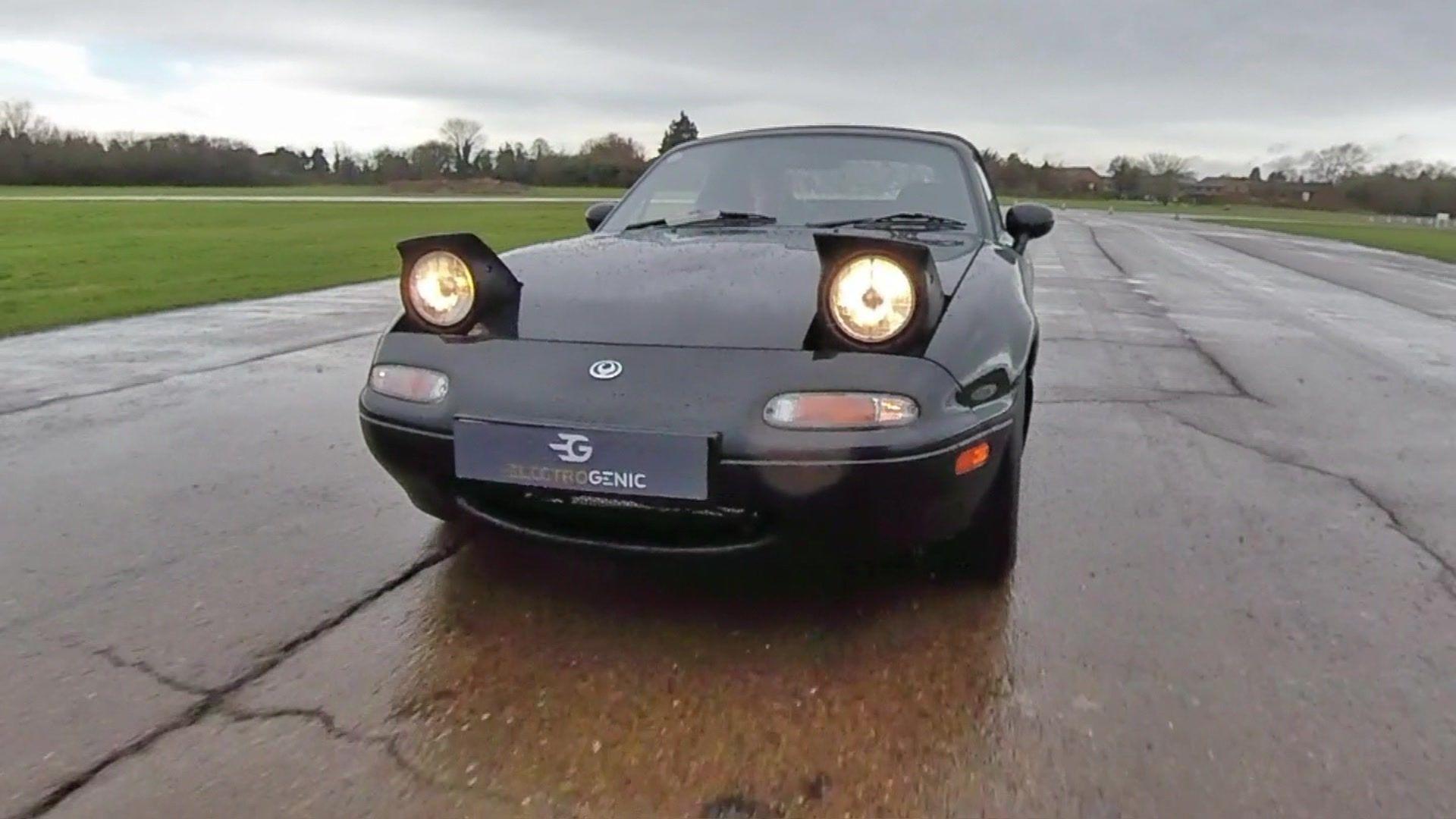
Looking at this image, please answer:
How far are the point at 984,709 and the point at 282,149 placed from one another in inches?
3682

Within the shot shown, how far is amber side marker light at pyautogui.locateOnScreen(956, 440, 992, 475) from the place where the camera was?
2.28 meters

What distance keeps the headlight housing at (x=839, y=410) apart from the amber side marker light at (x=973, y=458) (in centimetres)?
17

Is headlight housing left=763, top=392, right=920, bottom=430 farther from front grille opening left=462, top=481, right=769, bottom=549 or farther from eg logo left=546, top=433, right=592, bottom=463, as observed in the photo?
eg logo left=546, top=433, right=592, bottom=463

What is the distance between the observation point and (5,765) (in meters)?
1.90

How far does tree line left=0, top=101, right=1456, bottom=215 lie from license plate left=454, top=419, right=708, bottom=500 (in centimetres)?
5482

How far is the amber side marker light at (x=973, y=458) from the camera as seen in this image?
2275 mm

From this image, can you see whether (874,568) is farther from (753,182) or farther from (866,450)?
(753,182)

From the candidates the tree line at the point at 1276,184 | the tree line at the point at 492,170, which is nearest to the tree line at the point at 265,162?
the tree line at the point at 492,170

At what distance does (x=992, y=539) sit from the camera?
2746 millimetres

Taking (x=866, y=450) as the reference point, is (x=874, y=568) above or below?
below

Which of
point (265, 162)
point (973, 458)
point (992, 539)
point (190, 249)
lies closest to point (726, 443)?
point (973, 458)

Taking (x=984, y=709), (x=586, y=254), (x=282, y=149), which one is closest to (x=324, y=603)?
(x=586, y=254)

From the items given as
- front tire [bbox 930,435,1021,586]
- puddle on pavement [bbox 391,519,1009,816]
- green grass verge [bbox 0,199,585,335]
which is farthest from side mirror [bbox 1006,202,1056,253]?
green grass verge [bbox 0,199,585,335]

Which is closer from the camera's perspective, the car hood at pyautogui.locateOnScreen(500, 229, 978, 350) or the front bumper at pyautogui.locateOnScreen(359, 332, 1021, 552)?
the front bumper at pyautogui.locateOnScreen(359, 332, 1021, 552)
